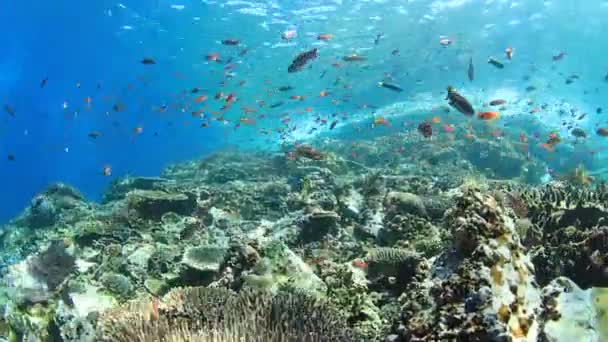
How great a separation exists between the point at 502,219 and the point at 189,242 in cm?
682

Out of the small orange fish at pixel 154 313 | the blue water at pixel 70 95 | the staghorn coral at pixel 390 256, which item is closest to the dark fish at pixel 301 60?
the staghorn coral at pixel 390 256

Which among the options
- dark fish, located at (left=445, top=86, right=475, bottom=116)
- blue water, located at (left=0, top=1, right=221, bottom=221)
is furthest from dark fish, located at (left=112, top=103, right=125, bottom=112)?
dark fish, located at (left=445, top=86, right=475, bottom=116)

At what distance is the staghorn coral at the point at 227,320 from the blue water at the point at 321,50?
1767 centimetres

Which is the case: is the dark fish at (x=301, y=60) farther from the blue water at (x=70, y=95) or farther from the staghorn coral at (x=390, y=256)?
the blue water at (x=70, y=95)

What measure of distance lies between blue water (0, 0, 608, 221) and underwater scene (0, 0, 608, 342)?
0.69 feet

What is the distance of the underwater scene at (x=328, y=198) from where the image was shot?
3.58 metres

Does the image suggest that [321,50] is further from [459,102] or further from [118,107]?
[459,102]

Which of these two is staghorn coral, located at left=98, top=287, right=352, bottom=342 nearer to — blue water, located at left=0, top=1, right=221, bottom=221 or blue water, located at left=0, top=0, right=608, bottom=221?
blue water, located at left=0, top=1, right=221, bottom=221

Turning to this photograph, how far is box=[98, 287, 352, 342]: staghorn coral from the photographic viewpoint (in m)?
3.60

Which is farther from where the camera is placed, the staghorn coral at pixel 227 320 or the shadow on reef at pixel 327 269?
the staghorn coral at pixel 227 320

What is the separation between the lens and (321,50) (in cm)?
3566

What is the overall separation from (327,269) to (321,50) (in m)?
31.7

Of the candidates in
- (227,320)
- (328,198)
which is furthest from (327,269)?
(328,198)

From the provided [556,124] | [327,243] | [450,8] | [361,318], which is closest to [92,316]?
[361,318]
